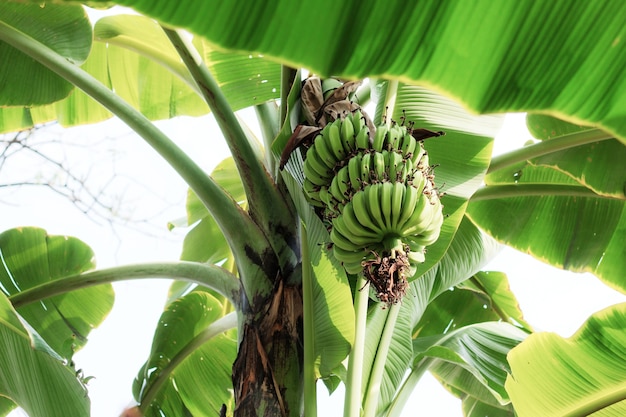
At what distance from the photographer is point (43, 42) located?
1688 millimetres

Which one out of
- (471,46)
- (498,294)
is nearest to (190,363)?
(498,294)

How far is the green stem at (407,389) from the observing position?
1666 mm

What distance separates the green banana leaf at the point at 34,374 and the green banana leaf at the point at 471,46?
3.23ft

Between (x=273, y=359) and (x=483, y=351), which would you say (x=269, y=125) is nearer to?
(x=273, y=359)

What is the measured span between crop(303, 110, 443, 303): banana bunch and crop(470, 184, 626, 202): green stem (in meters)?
0.59

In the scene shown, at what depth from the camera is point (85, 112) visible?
219 cm

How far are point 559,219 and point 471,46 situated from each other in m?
1.39

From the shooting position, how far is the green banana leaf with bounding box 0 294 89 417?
1.35 m

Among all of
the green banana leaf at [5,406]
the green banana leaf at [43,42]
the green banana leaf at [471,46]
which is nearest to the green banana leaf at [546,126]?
the green banana leaf at [471,46]

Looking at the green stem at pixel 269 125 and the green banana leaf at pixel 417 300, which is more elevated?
the green stem at pixel 269 125

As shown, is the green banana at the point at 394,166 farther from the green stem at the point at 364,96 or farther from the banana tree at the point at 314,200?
the green stem at the point at 364,96

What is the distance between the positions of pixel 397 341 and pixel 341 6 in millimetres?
Result: 1155

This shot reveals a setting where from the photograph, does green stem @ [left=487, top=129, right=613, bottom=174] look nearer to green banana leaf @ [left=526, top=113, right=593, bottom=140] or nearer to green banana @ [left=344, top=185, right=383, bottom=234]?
green banana leaf @ [left=526, top=113, right=593, bottom=140]

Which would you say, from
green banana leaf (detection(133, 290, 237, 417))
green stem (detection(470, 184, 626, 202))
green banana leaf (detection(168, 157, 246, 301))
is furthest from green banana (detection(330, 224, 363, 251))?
green banana leaf (detection(168, 157, 246, 301))
